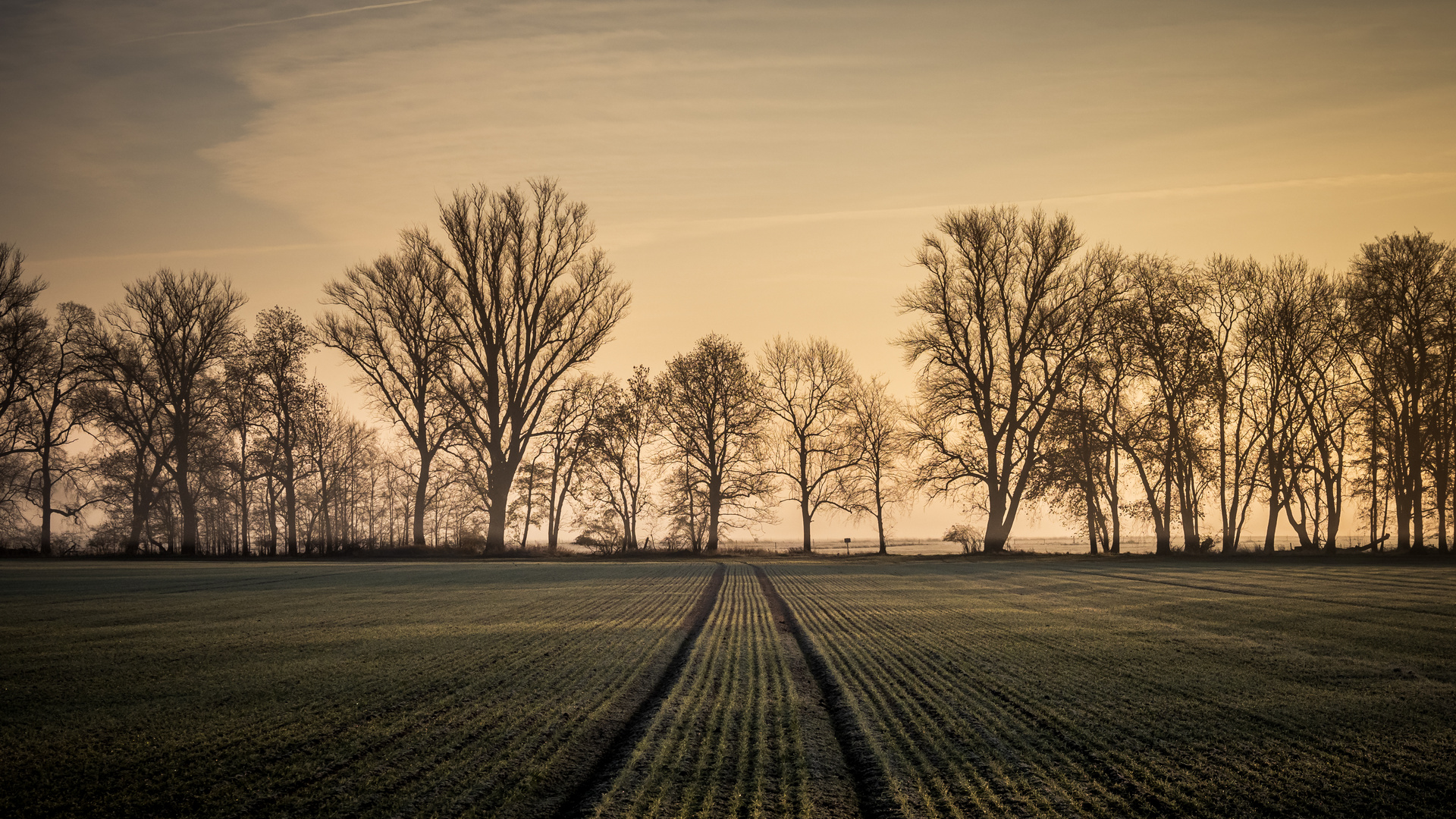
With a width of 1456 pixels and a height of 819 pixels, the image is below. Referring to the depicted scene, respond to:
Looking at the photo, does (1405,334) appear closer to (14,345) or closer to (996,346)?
(996,346)

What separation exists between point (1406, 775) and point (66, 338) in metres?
57.0

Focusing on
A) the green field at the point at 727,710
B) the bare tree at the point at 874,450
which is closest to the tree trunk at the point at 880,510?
the bare tree at the point at 874,450

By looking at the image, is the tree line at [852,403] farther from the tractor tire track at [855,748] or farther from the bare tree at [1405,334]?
the tractor tire track at [855,748]

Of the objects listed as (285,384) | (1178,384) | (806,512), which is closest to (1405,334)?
(1178,384)

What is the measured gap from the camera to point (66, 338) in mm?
44250

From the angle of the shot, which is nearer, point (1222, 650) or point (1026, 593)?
point (1222, 650)

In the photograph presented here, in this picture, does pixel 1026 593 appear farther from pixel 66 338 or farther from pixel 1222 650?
pixel 66 338

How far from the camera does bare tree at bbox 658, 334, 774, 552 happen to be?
169 feet

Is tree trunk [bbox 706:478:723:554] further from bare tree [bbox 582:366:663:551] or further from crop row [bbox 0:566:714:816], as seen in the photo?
crop row [bbox 0:566:714:816]

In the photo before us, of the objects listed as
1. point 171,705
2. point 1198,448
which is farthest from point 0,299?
point 1198,448

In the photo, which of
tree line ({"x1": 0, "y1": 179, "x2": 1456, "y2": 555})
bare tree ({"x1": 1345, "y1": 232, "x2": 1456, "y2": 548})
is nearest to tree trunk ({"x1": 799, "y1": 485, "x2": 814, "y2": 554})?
tree line ({"x1": 0, "y1": 179, "x2": 1456, "y2": 555})

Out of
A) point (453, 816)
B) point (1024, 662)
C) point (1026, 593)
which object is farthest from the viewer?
point (1026, 593)

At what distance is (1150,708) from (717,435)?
4320 cm

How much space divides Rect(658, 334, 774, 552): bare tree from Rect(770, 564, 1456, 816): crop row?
3310cm
